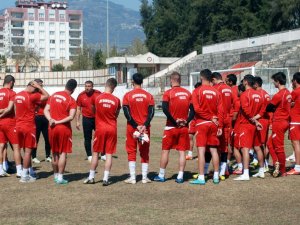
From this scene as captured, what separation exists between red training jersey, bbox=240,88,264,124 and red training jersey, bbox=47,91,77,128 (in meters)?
3.47

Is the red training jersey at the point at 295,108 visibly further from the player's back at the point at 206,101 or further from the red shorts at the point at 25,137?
the red shorts at the point at 25,137

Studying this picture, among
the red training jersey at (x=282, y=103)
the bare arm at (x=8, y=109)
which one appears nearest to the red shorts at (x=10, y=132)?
the bare arm at (x=8, y=109)

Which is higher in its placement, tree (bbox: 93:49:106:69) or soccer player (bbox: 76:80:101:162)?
tree (bbox: 93:49:106:69)

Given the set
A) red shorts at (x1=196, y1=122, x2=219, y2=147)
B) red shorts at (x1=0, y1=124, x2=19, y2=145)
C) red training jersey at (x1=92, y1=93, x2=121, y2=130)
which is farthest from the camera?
red shorts at (x1=0, y1=124, x2=19, y2=145)

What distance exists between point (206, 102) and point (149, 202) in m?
2.56

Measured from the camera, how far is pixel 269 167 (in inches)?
512

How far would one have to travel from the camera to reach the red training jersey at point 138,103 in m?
10.6

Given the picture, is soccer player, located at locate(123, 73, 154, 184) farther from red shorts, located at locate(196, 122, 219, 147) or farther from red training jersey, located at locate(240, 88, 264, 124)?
red training jersey, located at locate(240, 88, 264, 124)

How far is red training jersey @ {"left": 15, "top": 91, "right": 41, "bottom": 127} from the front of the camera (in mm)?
11000

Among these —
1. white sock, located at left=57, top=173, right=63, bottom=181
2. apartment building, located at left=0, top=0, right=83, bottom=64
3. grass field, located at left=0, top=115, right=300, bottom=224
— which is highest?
apartment building, located at left=0, top=0, right=83, bottom=64

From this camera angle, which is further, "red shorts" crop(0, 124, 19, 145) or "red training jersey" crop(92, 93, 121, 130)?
"red shorts" crop(0, 124, 19, 145)

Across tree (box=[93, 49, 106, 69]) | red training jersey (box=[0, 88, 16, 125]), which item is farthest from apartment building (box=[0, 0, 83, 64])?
red training jersey (box=[0, 88, 16, 125])

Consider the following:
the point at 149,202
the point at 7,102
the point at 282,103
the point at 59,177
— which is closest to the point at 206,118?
the point at 282,103

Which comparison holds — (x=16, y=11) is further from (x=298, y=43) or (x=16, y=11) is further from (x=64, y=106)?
(x=64, y=106)
